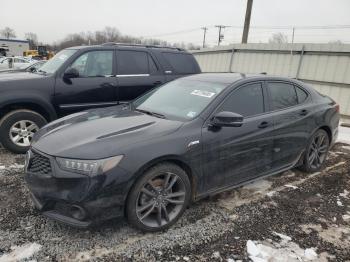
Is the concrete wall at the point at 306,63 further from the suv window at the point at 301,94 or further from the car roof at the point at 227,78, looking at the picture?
the car roof at the point at 227,78

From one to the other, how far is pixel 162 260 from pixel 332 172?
12.1 feet

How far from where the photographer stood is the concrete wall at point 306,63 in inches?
433

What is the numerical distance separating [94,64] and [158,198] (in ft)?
12.2

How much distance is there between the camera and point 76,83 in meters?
6.02

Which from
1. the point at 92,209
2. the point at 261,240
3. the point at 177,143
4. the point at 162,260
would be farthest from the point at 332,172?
the point at 92,209

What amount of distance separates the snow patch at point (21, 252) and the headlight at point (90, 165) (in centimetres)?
79

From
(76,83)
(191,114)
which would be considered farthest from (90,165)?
(76,83)

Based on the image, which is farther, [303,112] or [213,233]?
[303,112]

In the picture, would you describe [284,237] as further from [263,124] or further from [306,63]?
[306,63]

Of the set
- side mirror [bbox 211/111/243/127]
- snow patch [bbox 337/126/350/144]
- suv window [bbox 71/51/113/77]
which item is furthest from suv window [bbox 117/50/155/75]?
snow patch [bbox 337/126/350/144]

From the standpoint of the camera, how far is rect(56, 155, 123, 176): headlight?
3004 mm

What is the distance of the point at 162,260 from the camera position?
3031 mm

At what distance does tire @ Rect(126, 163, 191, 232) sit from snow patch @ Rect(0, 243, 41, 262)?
2.91ft

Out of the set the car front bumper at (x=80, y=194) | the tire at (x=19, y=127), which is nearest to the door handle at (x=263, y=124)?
the car front bumper at (x=80, y=194)
